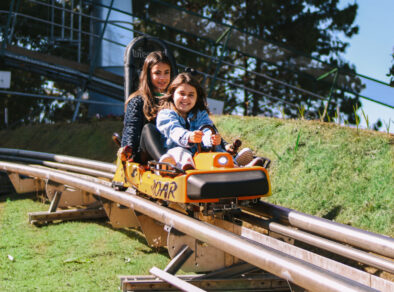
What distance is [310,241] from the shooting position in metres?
2.93

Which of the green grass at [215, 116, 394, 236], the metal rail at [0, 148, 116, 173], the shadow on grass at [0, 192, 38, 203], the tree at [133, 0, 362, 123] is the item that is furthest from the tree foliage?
the green grass at [215, 116, 394, 236]

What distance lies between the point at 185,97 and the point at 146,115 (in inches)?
21.2

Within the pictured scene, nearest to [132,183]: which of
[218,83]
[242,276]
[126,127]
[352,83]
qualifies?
[126,127]

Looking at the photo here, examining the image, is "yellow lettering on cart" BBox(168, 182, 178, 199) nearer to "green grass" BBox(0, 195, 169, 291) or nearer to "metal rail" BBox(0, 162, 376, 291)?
"metal rail" BBox(0, 162, 376, 291)

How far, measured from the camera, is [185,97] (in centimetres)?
361

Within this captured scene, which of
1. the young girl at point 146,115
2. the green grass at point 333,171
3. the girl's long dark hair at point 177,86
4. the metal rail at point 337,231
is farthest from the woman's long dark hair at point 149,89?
the green grass at point 333,171

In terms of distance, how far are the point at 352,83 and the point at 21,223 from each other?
5105 millimetres

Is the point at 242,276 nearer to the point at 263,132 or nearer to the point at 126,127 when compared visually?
the point at 126,127

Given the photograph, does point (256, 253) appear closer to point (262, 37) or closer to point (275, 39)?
point (262, 37)

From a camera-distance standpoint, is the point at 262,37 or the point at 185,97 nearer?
the point at 185,97

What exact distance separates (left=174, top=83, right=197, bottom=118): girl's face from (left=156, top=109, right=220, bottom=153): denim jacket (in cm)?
8

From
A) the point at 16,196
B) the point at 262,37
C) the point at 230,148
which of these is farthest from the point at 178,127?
the point at 262,37

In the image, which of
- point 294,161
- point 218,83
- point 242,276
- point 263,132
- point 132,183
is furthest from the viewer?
point 218,83

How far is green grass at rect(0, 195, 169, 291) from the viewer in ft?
10.5
